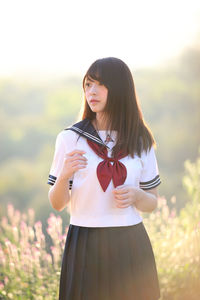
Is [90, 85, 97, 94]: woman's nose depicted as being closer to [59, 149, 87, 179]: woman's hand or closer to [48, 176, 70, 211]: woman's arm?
[59, 149, 87, 179]: woman's hand

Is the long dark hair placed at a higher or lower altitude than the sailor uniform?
higher

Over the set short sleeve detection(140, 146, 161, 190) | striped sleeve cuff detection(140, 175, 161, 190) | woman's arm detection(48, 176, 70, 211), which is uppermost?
short sleeve detection(140, 146, 161, 190)

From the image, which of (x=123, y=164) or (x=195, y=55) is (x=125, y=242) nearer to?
(x=123, y=164)

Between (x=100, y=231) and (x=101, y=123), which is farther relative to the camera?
(x=101, y=123)

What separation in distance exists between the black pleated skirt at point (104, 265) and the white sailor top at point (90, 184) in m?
0.05

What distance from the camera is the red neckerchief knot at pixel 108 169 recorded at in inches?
64.7

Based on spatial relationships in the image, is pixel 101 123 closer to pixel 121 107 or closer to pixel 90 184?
pixel 121 107

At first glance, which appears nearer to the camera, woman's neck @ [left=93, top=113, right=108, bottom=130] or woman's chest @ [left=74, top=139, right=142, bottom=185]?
woman's chest @ [left=74, top=139, right=142, bottom=185]

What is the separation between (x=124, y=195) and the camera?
5.24 ft

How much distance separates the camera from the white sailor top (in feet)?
5.48

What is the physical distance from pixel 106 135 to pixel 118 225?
0.46 meters

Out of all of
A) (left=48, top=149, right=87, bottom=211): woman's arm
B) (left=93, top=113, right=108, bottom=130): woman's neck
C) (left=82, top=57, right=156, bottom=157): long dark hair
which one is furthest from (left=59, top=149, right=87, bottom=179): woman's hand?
(left=93, top=113, right=108, bottom=130): woman's neck

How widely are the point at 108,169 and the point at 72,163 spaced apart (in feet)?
0.68

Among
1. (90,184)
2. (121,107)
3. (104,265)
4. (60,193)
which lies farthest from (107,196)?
(121,107)
